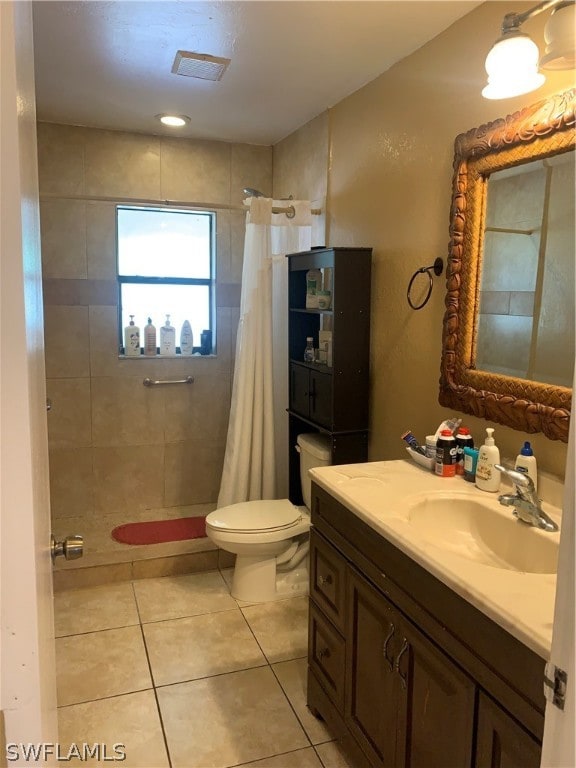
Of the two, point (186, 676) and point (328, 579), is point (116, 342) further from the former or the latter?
point (328, 579)

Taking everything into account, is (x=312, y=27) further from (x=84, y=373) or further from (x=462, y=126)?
(x=84, y=373)

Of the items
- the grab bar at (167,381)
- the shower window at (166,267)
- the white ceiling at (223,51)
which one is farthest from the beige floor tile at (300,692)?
the white ceiling at (223,51)

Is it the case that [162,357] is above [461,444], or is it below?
above

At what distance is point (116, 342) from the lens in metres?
3.38

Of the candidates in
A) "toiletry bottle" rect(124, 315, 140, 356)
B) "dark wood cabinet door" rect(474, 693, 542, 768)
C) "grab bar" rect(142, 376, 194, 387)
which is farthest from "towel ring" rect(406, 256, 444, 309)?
"toiletry bottle" rect(124, 315, 140, 356)

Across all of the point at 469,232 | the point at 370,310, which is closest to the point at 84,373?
the point at 370,310

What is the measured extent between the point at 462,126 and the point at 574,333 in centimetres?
85

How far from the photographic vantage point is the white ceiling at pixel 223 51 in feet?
6.08

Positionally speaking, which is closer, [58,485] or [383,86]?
[383,86]

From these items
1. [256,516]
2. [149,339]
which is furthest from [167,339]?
[256,516]

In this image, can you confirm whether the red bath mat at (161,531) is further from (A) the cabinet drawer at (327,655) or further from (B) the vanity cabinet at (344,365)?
(A) the cabinet drawer at (327,655)

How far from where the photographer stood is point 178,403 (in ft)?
11.7

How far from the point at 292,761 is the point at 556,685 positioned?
1.45 m

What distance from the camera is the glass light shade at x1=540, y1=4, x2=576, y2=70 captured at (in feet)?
4.29
